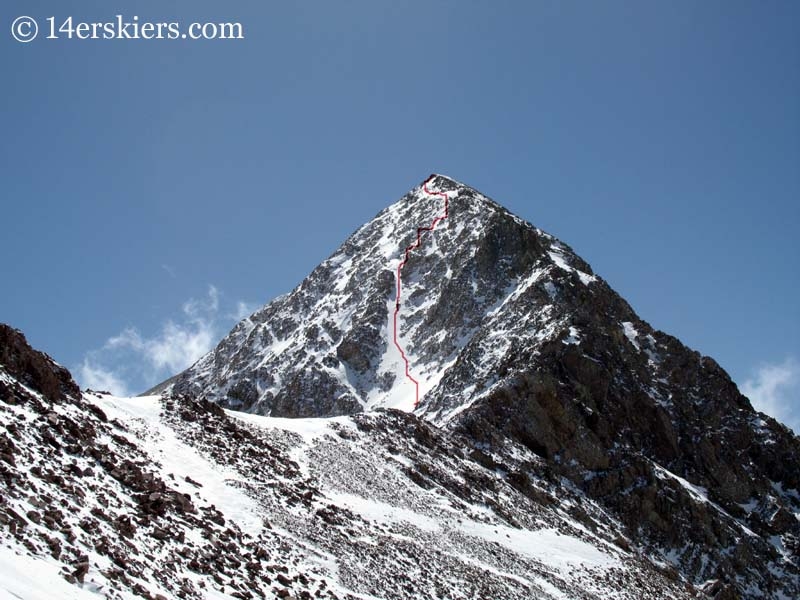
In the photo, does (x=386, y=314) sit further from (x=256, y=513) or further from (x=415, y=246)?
(x=256, y=513)

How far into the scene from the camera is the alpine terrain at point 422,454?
61.4ft

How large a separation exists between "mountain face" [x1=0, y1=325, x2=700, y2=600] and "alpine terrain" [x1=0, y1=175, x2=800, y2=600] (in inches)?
4.5

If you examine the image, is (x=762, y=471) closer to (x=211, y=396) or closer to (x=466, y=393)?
(x=466, y=393)

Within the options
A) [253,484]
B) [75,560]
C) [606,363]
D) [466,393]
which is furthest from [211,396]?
[75,560]

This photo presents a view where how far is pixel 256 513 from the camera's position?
24750 mm

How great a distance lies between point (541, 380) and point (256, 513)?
4328 cm

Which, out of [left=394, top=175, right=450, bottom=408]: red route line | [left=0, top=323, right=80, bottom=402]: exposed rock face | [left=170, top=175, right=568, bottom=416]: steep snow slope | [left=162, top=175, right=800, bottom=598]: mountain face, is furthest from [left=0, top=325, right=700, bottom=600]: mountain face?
[left=394, top=175, right=450, bottom=408]: red route line

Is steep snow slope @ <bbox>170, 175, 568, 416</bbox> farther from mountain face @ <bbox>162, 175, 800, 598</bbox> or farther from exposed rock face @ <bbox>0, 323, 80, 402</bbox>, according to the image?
exposed rock face @ <bbox>0, 323, 80, 402</bbox>

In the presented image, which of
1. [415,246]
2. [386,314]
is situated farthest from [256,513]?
[415,246]

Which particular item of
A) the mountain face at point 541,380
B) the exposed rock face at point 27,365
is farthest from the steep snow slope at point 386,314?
the exposed rock face at point 27,365

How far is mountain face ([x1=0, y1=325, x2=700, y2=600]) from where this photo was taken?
15.4 meters

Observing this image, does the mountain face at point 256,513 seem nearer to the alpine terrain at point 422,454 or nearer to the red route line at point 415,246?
the alpine terrain at point 422,454

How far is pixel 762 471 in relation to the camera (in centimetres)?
7669

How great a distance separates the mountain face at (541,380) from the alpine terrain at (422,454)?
31cm
